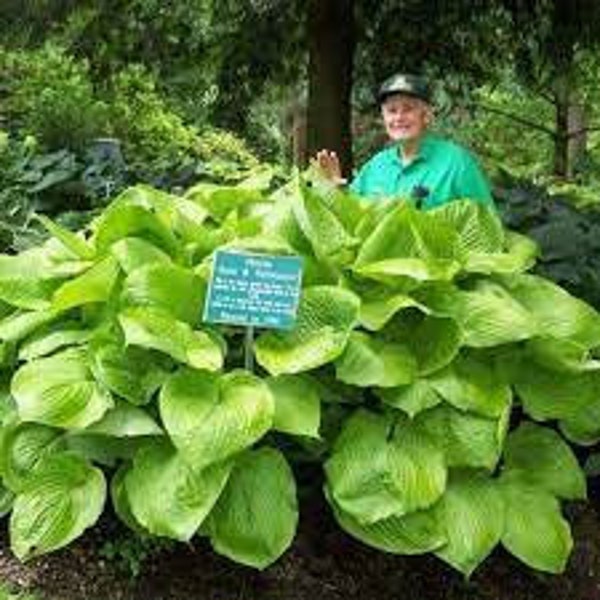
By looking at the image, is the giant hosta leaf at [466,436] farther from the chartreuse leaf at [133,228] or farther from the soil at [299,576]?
the chartreuse leaf at [133,228]

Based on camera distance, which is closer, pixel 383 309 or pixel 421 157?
pixel 383 309

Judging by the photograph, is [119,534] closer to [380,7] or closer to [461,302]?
[461,302]

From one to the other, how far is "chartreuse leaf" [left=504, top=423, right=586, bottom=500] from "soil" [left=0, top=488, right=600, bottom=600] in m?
0.39

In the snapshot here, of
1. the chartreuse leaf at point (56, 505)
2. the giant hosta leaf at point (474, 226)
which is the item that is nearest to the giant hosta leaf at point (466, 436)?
the giant hosta leaf at point (474, 226)

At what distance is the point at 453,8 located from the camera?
10.8 m

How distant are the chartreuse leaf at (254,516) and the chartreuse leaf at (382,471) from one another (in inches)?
7.2

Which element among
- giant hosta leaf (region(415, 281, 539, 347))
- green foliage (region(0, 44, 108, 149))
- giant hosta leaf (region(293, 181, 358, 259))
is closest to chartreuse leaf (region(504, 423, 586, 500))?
giant hosta leaf (region(415, 281, 539, 347))

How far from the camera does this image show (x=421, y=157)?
18.6ft

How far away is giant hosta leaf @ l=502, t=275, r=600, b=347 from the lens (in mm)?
4984

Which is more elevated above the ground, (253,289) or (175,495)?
(253,289)

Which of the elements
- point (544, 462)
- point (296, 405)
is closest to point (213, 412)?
point (296, 405)

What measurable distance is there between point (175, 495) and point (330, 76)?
6948mm

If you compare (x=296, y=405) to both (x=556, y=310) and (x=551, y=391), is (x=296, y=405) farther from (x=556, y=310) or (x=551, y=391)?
(x=556, y=310)

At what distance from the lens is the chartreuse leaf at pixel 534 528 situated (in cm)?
467
